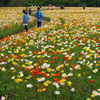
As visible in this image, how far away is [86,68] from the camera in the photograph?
4215 mm

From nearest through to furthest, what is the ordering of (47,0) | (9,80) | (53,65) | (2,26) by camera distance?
(9,80)
(53,65)
(2,26)
(47,0)

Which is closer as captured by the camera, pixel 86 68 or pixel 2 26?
pixel 86 68

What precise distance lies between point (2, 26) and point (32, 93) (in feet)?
34.8

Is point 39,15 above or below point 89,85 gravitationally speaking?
above

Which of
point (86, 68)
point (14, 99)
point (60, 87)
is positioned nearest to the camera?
point (14, 99)

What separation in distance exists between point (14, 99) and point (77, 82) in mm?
1385

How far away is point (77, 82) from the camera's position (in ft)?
11.5

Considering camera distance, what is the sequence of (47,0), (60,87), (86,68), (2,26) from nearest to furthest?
(60,87) < (86,68) < (2,26) < (47,0)

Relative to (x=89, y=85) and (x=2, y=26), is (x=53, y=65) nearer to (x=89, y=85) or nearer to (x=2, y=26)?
(x=89, y=85)

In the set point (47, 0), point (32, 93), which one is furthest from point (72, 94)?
point (47, 0)

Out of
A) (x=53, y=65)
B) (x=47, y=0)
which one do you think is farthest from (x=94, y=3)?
(x=53, y=65)

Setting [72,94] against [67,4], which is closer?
[72,94]

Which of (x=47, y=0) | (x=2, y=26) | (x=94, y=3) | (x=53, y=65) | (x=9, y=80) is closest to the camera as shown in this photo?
(x=9, y=80)

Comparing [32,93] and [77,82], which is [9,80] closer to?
[32,93]
